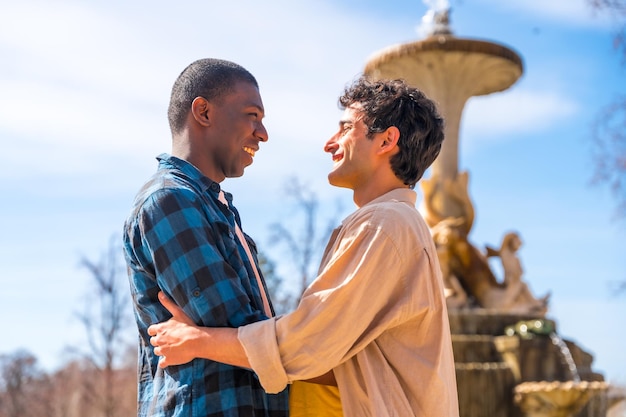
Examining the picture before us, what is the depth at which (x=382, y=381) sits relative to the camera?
2865mm

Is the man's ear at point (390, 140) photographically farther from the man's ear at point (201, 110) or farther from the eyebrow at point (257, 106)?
the man's ear at point (201, 110)

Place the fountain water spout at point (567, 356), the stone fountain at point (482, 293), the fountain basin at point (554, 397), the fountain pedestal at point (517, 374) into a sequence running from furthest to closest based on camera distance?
the fountain water spout at point (567, 356), the stone fountain at point (482, 293), the fountain pedestal at point (517, 374), the fountain basin at point (554, 397)

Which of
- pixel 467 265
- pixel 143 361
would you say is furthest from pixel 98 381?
pixel 143 361

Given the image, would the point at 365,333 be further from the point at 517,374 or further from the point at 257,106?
the point at 517,374

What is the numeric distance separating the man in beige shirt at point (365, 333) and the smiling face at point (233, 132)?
498 millimetres

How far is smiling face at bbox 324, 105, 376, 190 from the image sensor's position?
325cm

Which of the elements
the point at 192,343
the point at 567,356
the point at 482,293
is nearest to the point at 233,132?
the point at 192,343

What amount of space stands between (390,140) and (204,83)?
71 centimetres

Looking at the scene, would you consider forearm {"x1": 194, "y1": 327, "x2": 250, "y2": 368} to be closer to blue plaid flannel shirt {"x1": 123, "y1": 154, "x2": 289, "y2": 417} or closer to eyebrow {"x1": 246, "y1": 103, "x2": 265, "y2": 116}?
blue plaid flannel shirt {"x1": 123, "y1": 154, "x2": 289, "y2": 417}

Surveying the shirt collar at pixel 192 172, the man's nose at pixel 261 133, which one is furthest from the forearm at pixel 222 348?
the man's nose at pixel 261 133

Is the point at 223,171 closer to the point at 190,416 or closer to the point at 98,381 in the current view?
the point at 190,416

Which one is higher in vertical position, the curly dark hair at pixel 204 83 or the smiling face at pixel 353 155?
the curly dark hair at pixel 204 83

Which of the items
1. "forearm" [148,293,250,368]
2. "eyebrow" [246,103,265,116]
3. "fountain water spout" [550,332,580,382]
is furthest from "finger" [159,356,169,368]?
"fountain water spout" [550,332,580,382]

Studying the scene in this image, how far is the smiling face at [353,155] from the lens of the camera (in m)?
3.25
